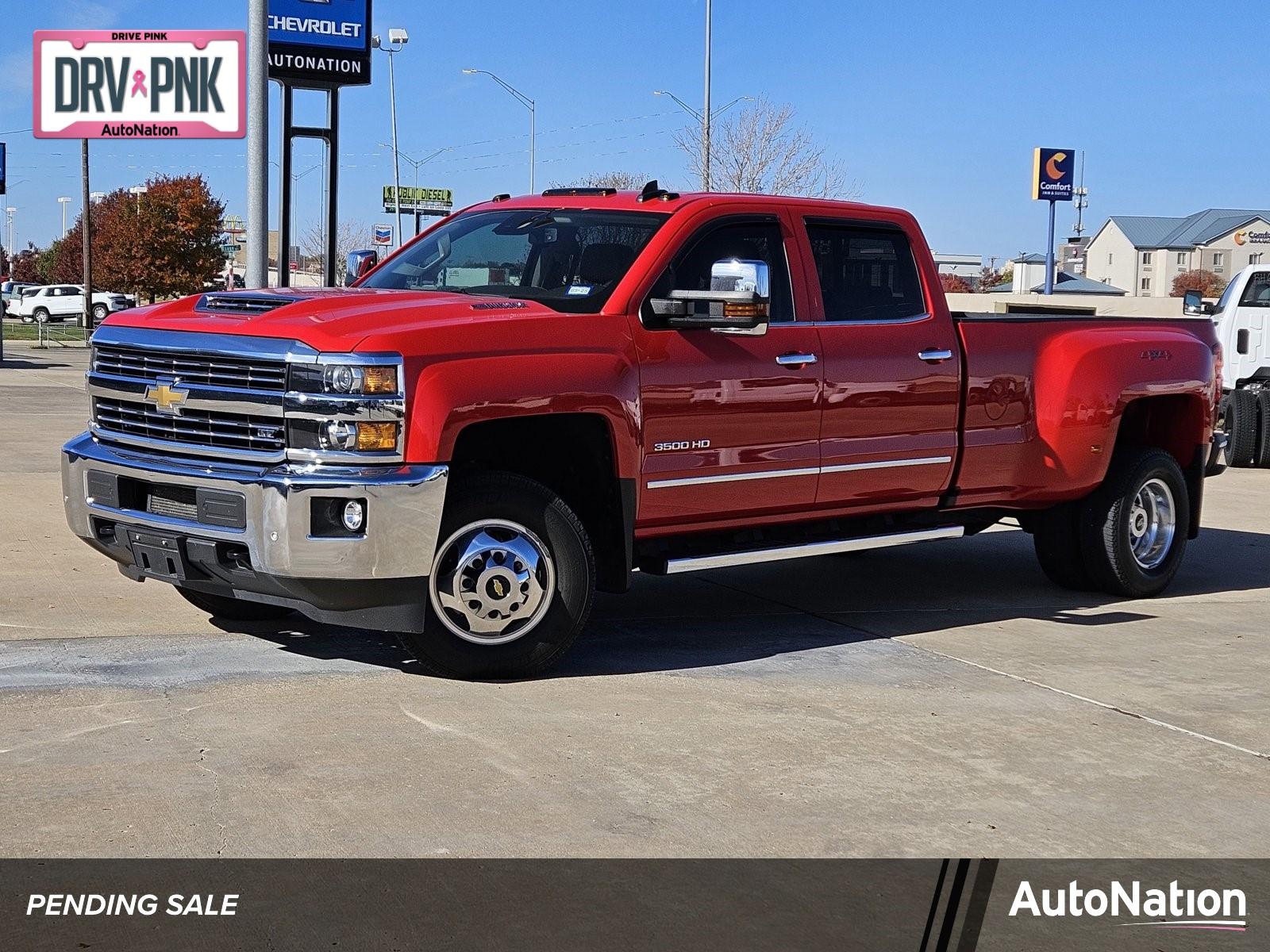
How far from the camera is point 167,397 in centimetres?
639

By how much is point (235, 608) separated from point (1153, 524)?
5.30 m

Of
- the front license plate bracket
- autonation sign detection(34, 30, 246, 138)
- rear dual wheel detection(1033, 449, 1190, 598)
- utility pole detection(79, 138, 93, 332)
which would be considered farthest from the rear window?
utility pole detection(79, 138, 93, 332)

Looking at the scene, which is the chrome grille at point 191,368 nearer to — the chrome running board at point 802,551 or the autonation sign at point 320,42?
the chrome running board at point 802,551

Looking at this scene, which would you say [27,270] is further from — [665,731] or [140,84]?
[665,731]

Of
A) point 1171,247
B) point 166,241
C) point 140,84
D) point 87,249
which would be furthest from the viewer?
point 1171,247

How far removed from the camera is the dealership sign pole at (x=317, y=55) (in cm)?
1456

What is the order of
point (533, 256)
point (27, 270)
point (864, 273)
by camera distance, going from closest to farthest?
1. point (533, 256)
2. point (864, 273)
3. point (27, 270)

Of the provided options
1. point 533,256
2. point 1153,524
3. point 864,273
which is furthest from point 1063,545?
point 533,256

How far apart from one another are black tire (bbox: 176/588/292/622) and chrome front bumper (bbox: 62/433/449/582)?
1349 mm

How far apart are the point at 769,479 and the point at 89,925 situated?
408 centimetres

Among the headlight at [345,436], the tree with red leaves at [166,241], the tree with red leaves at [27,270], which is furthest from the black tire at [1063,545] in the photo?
the tree with red leaves at [27,270]

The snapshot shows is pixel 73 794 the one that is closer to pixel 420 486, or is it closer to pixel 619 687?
pixel 420 486

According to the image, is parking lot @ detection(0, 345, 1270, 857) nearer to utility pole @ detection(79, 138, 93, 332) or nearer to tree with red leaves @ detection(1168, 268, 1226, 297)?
utility pole @ detection(79, 138, 93, 332)

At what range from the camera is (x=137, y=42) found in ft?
54.6
